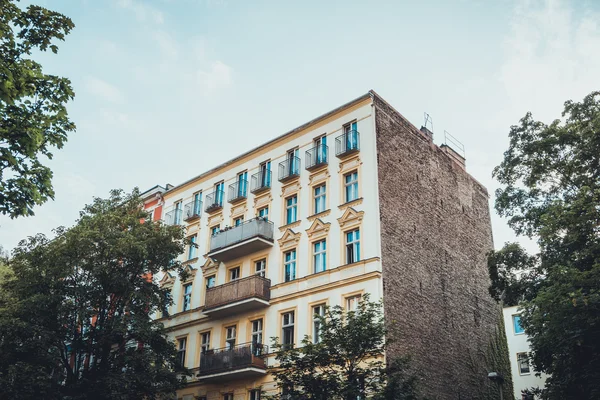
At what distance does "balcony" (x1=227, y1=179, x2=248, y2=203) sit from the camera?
114 feet

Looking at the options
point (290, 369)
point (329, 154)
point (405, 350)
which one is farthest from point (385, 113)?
point (290, 369)

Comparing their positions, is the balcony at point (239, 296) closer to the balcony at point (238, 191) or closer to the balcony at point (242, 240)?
the balcony at point (242, 240)

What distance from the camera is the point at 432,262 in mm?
30656

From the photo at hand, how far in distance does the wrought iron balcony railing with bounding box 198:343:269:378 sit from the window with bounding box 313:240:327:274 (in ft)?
14.5

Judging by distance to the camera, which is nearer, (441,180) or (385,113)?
(385,113)

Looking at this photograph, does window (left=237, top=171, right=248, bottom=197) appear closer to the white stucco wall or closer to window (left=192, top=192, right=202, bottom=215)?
the white stucco wall

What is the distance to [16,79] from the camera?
14.4 meters

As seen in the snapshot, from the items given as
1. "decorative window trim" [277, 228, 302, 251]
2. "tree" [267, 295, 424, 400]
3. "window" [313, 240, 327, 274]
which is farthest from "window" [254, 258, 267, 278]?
"tree" [267, 295, 424, 400]

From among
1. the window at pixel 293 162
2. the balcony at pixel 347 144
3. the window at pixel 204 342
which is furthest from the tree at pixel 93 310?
the balcony at pixel 347 144

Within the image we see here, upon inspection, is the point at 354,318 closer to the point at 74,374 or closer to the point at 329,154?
the point at 329,154

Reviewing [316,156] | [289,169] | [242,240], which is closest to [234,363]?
[242,240]

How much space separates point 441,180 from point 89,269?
18.7 meters

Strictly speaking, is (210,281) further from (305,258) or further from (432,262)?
(432,262)

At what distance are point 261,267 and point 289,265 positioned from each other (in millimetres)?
2103
